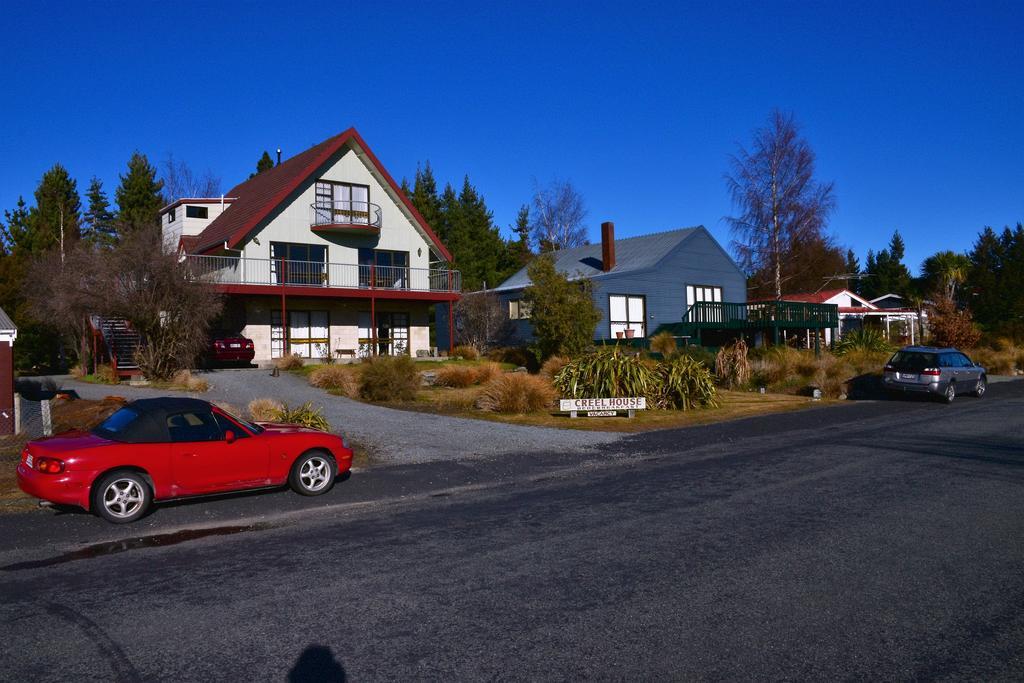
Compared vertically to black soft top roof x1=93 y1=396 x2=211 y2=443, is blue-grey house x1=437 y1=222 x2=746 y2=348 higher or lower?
higher

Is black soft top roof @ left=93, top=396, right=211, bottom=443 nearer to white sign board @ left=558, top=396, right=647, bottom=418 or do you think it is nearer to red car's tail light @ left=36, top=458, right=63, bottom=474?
red car's tail light @ left=36, top=458, right=63, bottom=474

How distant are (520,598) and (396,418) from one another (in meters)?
12.1

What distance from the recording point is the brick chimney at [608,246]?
39000 millimetres

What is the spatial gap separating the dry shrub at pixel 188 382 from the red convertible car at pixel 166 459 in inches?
508

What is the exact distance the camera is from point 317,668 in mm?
4391

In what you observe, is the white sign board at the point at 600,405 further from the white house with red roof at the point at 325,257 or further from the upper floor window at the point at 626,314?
the upper floor window at the point at 626,314

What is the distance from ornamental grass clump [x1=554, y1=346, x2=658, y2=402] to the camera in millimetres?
19641

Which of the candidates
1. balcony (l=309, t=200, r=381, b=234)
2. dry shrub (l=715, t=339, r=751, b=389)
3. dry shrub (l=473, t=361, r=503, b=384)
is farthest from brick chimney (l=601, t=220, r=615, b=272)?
dry shrub (l=473, t=361, r=503, b=384)

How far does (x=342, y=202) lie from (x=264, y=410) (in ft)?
66.5

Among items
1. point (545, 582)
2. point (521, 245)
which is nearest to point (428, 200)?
point (521, 245)

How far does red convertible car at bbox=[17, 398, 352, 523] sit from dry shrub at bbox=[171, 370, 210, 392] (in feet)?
42.3

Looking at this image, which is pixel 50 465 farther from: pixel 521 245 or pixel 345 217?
pixel 521 245

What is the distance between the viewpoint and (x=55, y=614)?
17.7 ft

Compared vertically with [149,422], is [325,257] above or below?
above
